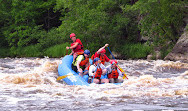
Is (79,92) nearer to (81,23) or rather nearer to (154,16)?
(154,16)

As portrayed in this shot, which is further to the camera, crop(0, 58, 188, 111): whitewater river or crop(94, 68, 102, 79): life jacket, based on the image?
crop(94, 68, 102, 79): life jacket

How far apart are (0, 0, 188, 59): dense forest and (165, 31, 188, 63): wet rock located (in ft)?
→ 3.52

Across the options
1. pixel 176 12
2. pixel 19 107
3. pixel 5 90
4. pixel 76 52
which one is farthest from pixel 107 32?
pixel 19 107

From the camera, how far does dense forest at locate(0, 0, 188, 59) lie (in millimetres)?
15852

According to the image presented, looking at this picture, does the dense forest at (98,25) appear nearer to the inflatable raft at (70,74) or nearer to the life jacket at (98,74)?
the inflatable raft at (70,74)

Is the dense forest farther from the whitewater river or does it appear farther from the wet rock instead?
the whitewater river

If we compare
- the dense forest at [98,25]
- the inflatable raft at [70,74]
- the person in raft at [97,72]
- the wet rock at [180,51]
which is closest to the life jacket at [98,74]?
the person in raft at [97,72]

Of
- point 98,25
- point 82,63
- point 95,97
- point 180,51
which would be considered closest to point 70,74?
point 82,63

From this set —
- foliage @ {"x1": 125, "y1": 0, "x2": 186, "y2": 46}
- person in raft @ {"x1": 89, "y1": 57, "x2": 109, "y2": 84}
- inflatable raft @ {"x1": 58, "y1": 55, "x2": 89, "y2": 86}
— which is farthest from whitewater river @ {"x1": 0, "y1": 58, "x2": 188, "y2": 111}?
foliage @ {"x1": 125, "y1": 0, "x2": 186, "y2": 46}

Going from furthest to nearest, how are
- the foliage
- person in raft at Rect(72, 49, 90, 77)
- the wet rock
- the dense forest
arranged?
the dense forest < the foliage < the wet rock < person in raft at Rect(72, 49, 90, 77)

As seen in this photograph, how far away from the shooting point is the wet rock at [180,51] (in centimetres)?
1422

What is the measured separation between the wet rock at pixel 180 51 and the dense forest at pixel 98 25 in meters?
1.07

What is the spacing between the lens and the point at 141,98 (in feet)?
16.4

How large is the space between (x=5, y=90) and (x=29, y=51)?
18.3 metres
